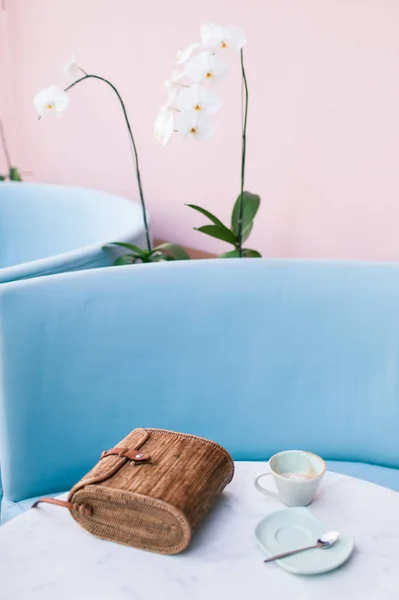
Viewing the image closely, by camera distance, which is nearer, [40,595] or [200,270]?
[40,595]

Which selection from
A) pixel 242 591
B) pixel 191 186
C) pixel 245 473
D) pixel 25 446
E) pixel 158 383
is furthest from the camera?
pixel 191 186

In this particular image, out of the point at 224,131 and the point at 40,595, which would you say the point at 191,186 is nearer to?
the point at 224,131

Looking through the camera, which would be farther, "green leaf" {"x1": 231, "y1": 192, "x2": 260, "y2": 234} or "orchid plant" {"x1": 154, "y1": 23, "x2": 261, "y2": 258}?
"green leaf" {"x1": 231, "y1": 192, "x2": 260, "y2": 234}

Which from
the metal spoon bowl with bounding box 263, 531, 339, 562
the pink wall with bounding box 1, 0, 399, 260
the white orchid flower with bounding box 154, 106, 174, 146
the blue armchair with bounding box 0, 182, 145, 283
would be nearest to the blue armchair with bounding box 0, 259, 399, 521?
the white orchid flower with bounding box 154, 106, 174, 146

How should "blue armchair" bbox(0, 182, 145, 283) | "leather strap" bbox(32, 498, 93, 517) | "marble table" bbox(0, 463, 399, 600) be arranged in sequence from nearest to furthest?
1. "marble table" bbox(0, 463, 399, 600)
2. "leather strap" bbox(32, 498, 93, 517)
3. "blue armchair" bbox(0, 182, 145, 283)

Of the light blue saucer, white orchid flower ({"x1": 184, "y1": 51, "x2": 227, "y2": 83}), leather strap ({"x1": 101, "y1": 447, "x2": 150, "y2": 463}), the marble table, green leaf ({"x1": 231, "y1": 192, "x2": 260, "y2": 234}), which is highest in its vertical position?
white orchid flower ({"x1": 184, "y1": 51, "x2": 227, "y2": 83})

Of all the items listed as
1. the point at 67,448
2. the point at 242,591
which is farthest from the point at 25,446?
the point at 242,591

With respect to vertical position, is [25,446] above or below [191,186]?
below

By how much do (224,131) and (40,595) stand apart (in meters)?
1.86

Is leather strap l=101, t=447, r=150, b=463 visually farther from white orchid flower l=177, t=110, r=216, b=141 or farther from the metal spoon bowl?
white orchid flower l=177, t=110, r=216, b=141

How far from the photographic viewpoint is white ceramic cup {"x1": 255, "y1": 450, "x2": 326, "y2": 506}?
3.57 ft

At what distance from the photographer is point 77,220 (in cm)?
304

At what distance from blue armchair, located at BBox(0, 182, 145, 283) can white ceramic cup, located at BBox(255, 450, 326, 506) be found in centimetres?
154

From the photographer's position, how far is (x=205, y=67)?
1693 mm
